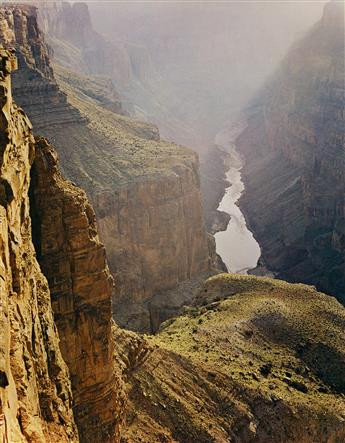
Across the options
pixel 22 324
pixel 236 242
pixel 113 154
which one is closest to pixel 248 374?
pixel 22 324

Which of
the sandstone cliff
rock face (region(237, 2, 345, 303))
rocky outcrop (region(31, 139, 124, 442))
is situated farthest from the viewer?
rock face (region(237, 2, 345, 303))

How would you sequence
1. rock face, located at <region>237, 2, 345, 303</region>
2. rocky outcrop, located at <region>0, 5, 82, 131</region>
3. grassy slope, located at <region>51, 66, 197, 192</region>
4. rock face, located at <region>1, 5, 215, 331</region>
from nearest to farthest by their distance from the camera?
1. rock face, located at <region>1, 5, 215, 331</region>
2. rocky outcrop, located at <region>0, 5, 82, 131</region>
3. grassy slope, located at <region>51, 66, 197, 192</region>
4. rock face, located at <region>237, 2, 345, 303</region>

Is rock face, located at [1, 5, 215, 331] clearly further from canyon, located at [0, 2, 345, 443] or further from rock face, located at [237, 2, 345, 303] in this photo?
rock face, located at [237, 2, 345, 303]

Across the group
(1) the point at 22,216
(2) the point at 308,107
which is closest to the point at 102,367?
(1) the point at 22,216

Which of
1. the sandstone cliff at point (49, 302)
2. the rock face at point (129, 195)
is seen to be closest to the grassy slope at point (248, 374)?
the sandstone cliff at point (49, 302)

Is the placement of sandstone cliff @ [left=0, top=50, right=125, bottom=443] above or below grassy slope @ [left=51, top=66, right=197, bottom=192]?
below

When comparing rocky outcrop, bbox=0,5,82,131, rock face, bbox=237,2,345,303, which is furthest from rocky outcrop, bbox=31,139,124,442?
rock face, bbox=237,2,345,303

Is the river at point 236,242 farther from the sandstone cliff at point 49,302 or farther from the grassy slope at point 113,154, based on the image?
the sandstone cliff at point 49,302

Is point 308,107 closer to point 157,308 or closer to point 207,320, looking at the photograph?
point 157,308
